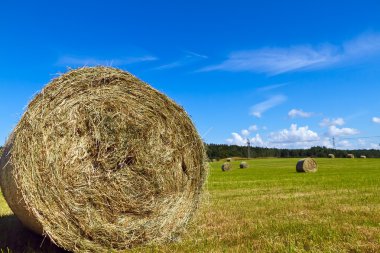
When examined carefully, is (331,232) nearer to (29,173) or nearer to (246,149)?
(29,173)

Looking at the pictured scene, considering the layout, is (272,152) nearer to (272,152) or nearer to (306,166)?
(272,152)

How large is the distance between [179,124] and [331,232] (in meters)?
2.86

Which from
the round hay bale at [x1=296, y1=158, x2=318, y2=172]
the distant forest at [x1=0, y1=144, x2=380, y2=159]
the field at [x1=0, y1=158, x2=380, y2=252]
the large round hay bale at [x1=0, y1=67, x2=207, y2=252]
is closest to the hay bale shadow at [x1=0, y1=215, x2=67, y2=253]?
the field at [x1=0, y1=158, x2=380, y2=252]

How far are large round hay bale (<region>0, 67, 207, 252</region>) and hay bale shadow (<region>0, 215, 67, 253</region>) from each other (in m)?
0.36

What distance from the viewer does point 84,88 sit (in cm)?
656

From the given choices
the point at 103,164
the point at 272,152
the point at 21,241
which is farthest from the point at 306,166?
the point at 272,152

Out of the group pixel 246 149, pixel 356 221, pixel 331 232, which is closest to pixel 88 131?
pixel 331 232

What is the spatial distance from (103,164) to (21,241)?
5.58 feet

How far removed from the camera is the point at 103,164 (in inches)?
255

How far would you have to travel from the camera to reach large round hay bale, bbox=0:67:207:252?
5762 mm

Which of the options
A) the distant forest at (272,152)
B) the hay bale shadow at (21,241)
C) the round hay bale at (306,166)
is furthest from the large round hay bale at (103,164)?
the distant forest at (272,152)

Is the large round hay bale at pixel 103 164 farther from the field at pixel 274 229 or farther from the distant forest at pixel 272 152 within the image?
the distant forest at pixel 272 152

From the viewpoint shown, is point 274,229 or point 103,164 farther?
point 274,229

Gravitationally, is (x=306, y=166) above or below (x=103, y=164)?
above
